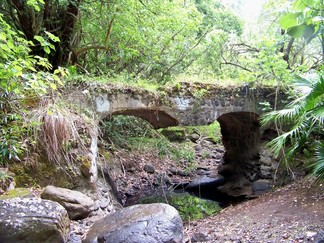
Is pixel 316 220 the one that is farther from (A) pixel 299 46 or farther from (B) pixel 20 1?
(A) pixel 299 46

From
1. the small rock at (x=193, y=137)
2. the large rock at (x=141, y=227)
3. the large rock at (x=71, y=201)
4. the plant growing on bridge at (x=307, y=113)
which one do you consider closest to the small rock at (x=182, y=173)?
the small rock at (x=193, y=137)

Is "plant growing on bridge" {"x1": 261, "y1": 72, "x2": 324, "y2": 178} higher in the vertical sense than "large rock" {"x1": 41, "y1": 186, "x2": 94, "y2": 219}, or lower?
higher

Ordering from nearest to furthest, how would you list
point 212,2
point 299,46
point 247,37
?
point 299,46 < point 247,37 < point 212,2

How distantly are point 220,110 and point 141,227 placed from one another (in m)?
4.71

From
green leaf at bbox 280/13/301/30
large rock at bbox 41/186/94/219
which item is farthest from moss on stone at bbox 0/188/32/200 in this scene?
green leaf at bbox 280/13/301/30

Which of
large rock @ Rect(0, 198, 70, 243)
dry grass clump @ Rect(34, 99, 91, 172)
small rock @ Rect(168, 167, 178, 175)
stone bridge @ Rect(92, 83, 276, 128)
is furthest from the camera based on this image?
small rock @ Rect(168, 167, 178, 175)

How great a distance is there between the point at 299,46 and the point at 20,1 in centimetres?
798

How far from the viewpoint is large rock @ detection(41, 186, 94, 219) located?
3.98 metres

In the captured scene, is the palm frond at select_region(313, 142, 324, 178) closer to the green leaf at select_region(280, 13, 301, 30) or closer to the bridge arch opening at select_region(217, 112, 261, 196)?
the green leaf at select_region(280, 13, 301, 30)

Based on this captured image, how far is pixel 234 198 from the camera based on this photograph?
8516mm

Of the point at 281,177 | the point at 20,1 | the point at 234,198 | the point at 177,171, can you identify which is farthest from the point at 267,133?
the point at 20,1

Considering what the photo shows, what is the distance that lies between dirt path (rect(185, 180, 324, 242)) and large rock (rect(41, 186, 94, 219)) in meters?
1.42

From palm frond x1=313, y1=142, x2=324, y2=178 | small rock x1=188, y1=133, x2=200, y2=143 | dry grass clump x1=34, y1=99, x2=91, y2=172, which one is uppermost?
palm frond x1=313, y1=142, x2=324, y2=178

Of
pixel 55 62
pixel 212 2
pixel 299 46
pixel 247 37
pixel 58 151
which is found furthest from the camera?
pixel 212 2
